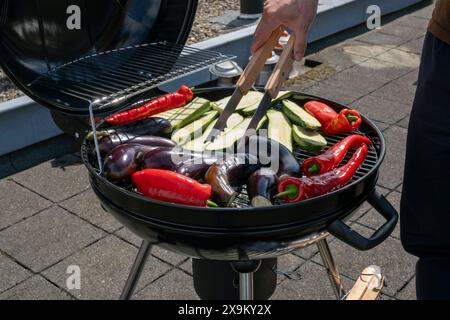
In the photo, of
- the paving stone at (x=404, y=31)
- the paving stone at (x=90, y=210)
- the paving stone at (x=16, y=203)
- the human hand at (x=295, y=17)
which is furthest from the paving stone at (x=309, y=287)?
the paving stone at (x=404, y=31)

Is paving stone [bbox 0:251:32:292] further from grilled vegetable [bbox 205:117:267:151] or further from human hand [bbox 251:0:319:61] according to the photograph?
human hand [bbox 251:0:319:61]

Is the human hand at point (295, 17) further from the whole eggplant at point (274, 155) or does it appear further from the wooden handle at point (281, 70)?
the whole eggplant at point (274, 155)

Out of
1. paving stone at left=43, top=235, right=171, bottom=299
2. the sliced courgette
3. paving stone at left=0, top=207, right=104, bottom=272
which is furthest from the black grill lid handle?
paving stone at left=0, top=207, right=104, bottom=272

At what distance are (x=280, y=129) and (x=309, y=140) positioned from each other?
0.44ft

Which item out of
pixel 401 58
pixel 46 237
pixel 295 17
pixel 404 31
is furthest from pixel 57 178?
pixel 404 31

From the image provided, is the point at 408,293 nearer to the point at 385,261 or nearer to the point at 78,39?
the point at 385,261

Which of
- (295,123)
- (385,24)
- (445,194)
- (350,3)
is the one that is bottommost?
(385,24)

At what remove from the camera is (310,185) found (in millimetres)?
1860

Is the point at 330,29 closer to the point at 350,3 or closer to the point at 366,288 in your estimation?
the point at 350,3

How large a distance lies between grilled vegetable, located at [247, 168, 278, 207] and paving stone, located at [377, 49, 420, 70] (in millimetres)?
5054

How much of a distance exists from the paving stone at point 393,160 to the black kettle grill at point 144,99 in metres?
1.80
